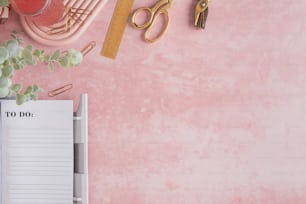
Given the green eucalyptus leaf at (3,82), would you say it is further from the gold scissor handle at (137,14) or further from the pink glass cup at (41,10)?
the gold scissor handle at (137,14)

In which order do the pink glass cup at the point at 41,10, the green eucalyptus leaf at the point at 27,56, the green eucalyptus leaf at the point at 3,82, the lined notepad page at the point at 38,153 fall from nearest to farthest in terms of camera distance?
1. the green eucalyptus leaf at the point at 3,82
2. the green eucalyptus leaf at the point at 27,56
3. the pink glass cup at the point at 41,10
4. the lined notepad page at the point at 38,153

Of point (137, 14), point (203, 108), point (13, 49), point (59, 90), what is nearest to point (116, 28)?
point (137, 14)

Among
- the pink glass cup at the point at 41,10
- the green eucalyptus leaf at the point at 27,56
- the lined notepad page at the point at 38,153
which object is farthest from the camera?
the lined notepad page at the point at 38,153

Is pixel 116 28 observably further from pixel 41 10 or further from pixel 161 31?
pixel 41 10

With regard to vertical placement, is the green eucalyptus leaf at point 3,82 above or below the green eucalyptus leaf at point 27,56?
below

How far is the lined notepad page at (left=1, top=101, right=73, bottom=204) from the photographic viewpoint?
4.43ft

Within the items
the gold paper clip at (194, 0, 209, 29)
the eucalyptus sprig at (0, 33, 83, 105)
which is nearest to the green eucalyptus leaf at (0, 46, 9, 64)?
the eucalyptus sprig at (0, 33, 83, 105)

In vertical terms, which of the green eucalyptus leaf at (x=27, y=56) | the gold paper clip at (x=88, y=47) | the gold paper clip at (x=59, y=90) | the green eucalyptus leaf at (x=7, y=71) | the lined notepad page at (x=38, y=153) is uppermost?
the gold paper clip at (x=88, y=47)

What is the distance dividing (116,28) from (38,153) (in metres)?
0.46

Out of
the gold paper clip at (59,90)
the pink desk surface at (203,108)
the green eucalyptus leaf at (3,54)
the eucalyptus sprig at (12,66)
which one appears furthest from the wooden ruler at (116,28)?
the green eucalyptus leaf at (3,54)

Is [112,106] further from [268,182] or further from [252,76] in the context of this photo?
[268,182]

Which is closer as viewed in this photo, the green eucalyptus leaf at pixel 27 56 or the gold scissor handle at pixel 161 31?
the green eucalyptus leaf at pixel 27 56

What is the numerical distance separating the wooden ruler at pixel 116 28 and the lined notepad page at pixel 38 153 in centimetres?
22

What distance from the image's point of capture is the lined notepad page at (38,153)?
1.35 meters
